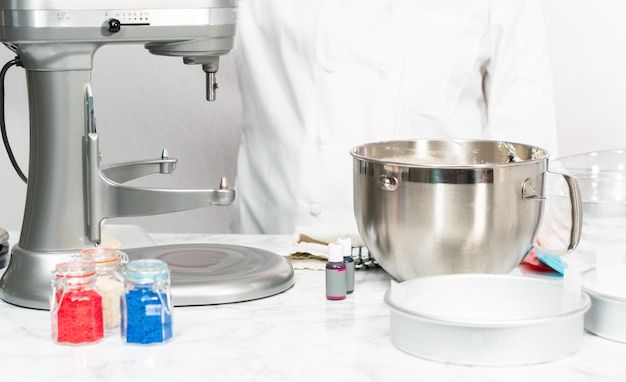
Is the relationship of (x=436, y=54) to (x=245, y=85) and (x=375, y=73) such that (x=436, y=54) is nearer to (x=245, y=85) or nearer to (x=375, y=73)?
(x=375, y=73)

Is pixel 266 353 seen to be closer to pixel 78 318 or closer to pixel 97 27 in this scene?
pixel 78 318

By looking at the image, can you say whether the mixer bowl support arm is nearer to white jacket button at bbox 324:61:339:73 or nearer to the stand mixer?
the stand mixer

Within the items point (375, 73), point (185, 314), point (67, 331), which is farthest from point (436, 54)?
point (67, 331)

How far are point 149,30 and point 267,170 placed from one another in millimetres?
1041

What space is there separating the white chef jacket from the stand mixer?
872mm

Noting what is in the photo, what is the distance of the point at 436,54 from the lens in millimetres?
2270

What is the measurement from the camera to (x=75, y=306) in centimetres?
115

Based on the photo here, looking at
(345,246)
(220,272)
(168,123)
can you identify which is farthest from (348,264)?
(168,123)

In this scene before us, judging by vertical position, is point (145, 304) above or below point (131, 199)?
below

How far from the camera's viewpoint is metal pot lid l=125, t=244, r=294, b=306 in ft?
4.30

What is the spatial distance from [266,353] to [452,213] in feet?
1.07

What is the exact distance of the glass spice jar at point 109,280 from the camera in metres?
1.20

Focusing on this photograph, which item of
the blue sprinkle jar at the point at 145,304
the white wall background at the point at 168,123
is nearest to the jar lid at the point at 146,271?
the blue sprinkle jar at the point at 145,304

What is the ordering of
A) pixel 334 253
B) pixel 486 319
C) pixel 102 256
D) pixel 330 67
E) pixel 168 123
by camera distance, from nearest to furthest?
pixel 486 319
pixel 102 256
pixel 334 253
pixel 330 67
pixel 168 123
